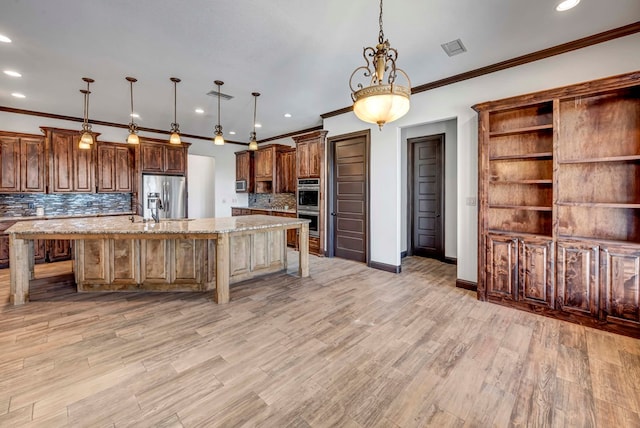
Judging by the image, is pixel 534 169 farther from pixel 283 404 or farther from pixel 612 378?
pixel 283 404

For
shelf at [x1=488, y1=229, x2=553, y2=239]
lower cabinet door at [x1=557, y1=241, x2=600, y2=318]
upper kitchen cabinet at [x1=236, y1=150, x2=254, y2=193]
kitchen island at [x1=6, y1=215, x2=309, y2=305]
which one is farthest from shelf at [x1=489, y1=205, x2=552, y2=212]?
upper kitchen cabinet at [x1=236, y1=150, x2=254, y2=193]

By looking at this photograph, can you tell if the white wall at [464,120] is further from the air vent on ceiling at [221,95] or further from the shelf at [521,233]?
the air vent on ceiling at [221,95]

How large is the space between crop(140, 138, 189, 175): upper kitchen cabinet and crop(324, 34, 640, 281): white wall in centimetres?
365

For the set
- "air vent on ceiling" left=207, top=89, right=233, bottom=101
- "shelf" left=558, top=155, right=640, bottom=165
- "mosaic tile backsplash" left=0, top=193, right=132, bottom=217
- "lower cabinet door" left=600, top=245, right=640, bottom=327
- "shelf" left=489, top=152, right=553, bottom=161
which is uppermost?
"air vent on ceiling" left=207, top=89, right=233, bottom=101

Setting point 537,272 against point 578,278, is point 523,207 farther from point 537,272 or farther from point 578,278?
point 578,278

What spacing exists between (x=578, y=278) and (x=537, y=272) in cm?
34

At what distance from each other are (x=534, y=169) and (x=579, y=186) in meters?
0.46

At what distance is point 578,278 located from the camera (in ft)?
9.70

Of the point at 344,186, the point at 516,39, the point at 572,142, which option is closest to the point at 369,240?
the point at 344,186

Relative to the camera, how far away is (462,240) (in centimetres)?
399

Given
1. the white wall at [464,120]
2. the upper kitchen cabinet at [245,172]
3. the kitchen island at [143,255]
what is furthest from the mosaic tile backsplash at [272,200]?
the kitchen island at [143,255]

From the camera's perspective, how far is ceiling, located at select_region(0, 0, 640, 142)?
2500 millimetres

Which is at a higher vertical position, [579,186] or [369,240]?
[579,186]

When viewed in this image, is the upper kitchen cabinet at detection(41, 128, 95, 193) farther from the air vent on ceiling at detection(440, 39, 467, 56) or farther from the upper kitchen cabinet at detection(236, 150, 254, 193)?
the air vent on ceiling at detection(440, 39, 467, 56)
